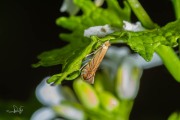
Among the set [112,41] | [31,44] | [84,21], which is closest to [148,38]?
[112,41]

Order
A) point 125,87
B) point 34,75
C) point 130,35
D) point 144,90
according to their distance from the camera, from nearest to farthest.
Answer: point 130,35 < point 125,87 < point 144,90 < point 34,75

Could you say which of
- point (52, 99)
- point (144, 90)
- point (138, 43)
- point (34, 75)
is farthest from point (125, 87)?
point (34, 75)

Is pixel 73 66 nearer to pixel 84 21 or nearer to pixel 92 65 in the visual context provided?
pixel 92 65

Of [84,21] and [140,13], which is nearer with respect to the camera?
[140,13]

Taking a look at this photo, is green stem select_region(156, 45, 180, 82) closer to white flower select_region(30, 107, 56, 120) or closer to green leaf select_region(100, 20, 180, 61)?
green leaf select_region(100, 20, 180, 61)

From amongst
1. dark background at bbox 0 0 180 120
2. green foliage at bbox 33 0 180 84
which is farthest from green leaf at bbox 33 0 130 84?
dark background at bbox 0 0 180 120

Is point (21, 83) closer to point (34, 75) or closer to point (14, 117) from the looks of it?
point (34, 75)
